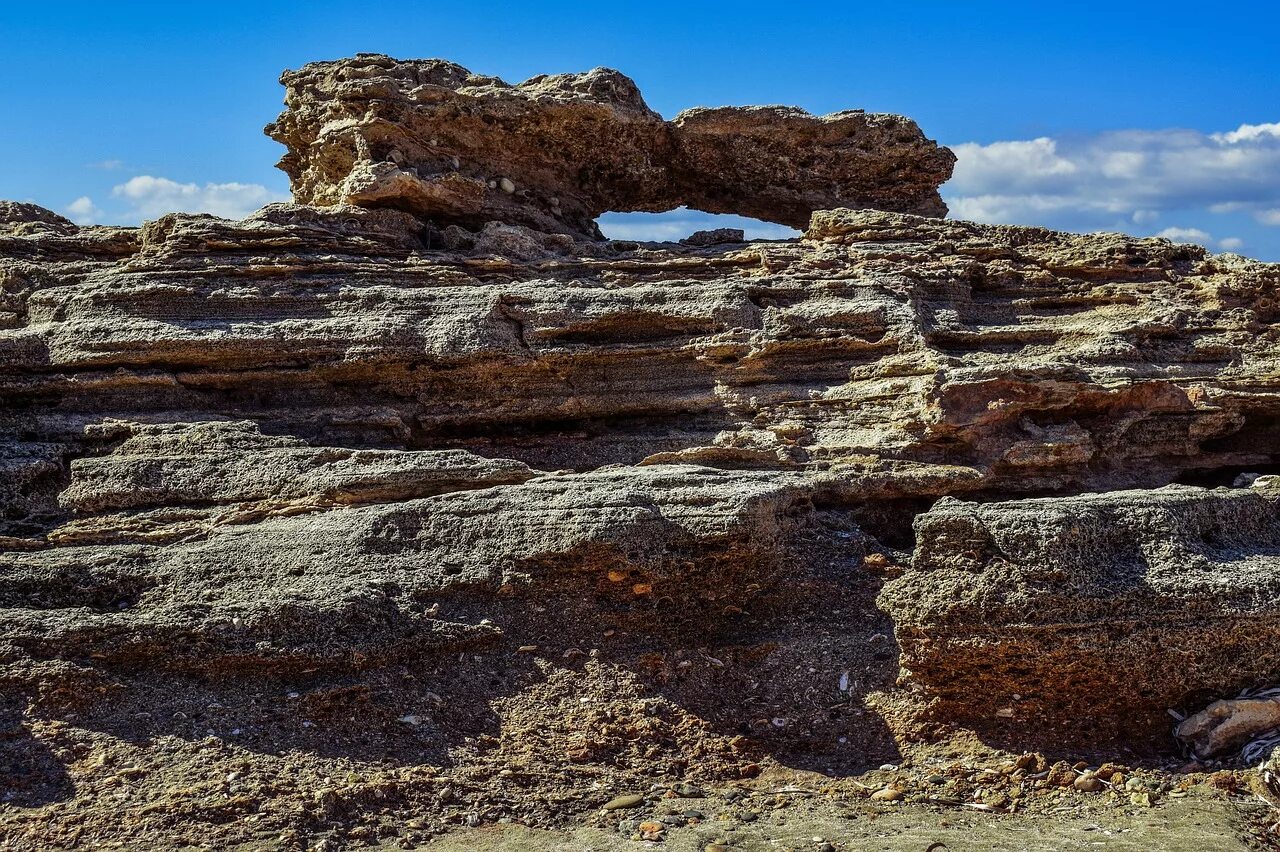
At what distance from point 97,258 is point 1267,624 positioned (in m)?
11.6

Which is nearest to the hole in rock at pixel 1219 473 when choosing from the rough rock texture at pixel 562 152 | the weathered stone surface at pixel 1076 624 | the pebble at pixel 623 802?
the weathered stone surface at pixel 1076 624

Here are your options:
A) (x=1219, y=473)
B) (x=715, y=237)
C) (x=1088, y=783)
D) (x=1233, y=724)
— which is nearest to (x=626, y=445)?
(x=715, y=237)

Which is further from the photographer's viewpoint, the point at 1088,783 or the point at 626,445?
the point at 626,445

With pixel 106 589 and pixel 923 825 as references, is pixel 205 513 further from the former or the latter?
pixel 923 825

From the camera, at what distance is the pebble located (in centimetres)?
703

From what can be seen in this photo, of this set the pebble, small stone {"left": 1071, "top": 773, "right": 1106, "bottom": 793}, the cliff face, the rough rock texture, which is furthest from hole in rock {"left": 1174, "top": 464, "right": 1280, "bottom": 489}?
the pebble

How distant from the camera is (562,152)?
13.7 m

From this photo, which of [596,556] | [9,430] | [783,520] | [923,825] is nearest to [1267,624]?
[923,825]

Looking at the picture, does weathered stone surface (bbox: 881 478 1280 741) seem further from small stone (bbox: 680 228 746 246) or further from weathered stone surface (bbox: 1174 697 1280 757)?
small stone (bbox: 680 228 746 246)

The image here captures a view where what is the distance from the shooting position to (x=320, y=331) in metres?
10.6

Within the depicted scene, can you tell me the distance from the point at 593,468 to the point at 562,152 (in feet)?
16.8

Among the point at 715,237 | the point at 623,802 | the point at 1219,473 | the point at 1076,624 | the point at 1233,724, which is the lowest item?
the point at 623,802

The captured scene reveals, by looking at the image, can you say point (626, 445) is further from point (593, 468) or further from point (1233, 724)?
point (1233, 724)

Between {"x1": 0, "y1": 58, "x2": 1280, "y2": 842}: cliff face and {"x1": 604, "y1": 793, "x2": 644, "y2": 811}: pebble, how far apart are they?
31 cm
